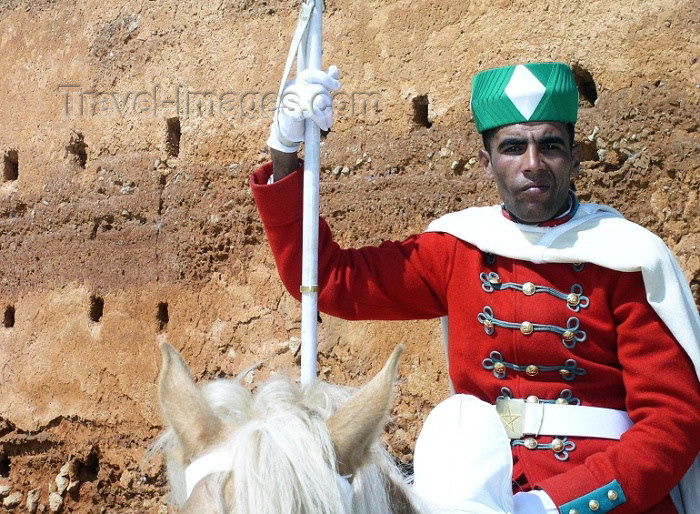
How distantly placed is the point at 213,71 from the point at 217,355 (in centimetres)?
200

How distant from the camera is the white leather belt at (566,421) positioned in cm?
255

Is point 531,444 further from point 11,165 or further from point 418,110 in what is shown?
point 11,165

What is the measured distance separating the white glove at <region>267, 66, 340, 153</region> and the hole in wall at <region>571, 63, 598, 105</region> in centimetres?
244

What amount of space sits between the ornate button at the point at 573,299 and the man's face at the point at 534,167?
A: 0.27m

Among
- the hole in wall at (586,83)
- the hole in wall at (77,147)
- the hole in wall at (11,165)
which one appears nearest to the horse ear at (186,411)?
the hole in wall at (586,83)

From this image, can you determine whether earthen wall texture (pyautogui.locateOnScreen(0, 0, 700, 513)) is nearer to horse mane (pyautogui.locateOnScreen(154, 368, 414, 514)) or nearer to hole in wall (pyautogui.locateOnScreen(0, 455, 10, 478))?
hole in wall (pyautogui.locateOnScreen(0, 455, 10, 478))

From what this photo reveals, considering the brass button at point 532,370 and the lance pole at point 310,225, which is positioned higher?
the lance pole at point 310,225

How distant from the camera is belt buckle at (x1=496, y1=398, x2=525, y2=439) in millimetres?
2582

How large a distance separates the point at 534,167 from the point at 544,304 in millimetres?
411

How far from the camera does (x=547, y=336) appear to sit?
260 cm

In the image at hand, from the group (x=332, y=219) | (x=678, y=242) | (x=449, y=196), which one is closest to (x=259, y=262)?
(x=332, y=219)

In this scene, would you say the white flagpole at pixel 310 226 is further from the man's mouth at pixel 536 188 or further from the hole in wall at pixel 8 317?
the hole in wall at pixel 8 317

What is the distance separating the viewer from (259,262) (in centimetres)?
577

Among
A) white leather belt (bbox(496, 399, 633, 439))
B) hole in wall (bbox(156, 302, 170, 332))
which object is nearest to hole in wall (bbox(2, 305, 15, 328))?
hole in wall (bbox(156, 302, 170, 332))
